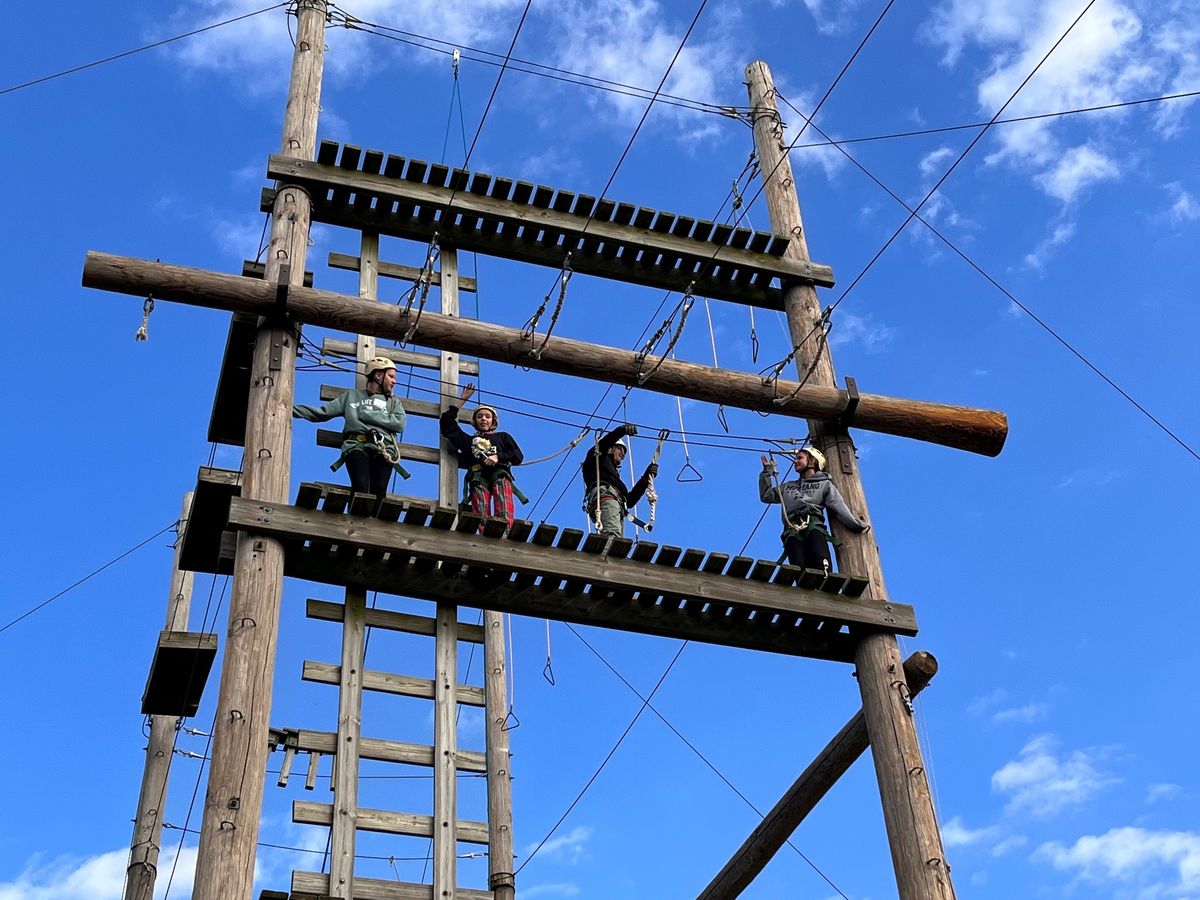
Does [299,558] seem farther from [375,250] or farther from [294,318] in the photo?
[375,250]

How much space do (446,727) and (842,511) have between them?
2.77 meters

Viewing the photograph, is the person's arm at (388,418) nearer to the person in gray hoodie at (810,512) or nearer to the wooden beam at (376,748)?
the wooden beam at (376,748)

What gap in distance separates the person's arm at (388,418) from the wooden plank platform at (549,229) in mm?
1795

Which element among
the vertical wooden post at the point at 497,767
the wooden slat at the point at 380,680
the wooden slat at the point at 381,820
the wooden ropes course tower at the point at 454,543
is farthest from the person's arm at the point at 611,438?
the wooden slat at the point at 381,820

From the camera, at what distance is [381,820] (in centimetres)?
771

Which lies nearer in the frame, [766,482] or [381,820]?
[381,820]

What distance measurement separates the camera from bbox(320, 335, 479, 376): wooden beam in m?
9.21

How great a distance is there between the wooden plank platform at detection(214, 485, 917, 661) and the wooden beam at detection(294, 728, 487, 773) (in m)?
0.84

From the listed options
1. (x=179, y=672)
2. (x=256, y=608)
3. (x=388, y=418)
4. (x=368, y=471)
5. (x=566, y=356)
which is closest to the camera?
(x=256, y=608)

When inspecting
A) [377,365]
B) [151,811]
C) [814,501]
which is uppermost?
[377,365]

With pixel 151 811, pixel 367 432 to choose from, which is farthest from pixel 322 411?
pixel 151 811

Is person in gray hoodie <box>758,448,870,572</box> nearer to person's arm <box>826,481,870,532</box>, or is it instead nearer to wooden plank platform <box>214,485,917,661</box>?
person's arm <box>826,481,870,532</box>

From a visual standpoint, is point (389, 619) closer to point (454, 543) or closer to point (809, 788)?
point (454, 543)

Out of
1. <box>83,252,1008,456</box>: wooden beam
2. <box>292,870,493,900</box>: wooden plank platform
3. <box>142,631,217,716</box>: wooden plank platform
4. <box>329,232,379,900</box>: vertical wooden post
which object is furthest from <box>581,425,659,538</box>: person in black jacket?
<box>142,631,217,716</box>: wooden plank platform
